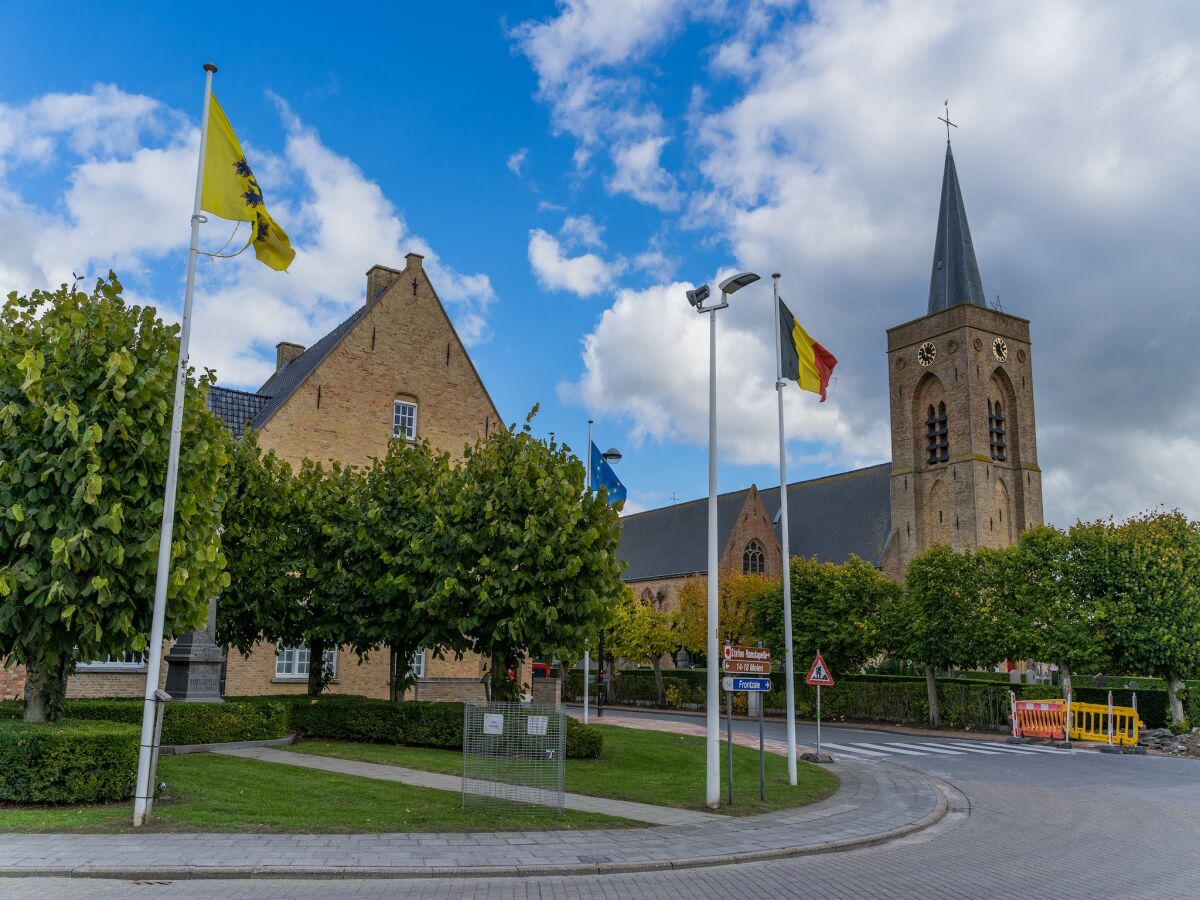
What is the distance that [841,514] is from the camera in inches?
2943

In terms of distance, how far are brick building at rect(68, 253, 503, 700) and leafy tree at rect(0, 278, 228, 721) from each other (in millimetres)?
15078

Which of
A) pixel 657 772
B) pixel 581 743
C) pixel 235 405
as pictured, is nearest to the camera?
pixel 657 772

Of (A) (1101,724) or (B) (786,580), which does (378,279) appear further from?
(A) (1101,724)

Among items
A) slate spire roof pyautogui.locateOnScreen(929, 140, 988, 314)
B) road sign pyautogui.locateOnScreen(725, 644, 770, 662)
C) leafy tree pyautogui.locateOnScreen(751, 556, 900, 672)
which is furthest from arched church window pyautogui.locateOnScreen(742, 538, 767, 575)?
road sign pyautogui.locateOnScreen(725, 644, 770, 662)

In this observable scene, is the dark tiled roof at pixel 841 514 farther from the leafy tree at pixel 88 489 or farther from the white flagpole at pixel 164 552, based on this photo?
the white flagpole at pixel 164 552

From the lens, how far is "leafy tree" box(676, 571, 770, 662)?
1946 inches

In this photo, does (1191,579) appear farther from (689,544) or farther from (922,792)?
(689,544)

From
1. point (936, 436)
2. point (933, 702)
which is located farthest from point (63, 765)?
point (936, 436)

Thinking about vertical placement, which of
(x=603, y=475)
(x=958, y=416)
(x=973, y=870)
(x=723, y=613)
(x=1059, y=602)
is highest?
(x=958, y=416)

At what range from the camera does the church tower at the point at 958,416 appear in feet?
208

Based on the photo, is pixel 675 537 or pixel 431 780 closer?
pixel 431 780

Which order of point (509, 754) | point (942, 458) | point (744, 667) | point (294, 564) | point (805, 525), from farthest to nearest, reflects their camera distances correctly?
point (805, 525) → point (942, 458) → point (294, 564) → point (744, 667) → point (509, 754)

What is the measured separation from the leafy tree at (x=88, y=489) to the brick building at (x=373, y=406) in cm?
1508

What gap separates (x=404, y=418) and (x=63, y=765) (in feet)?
75.9
